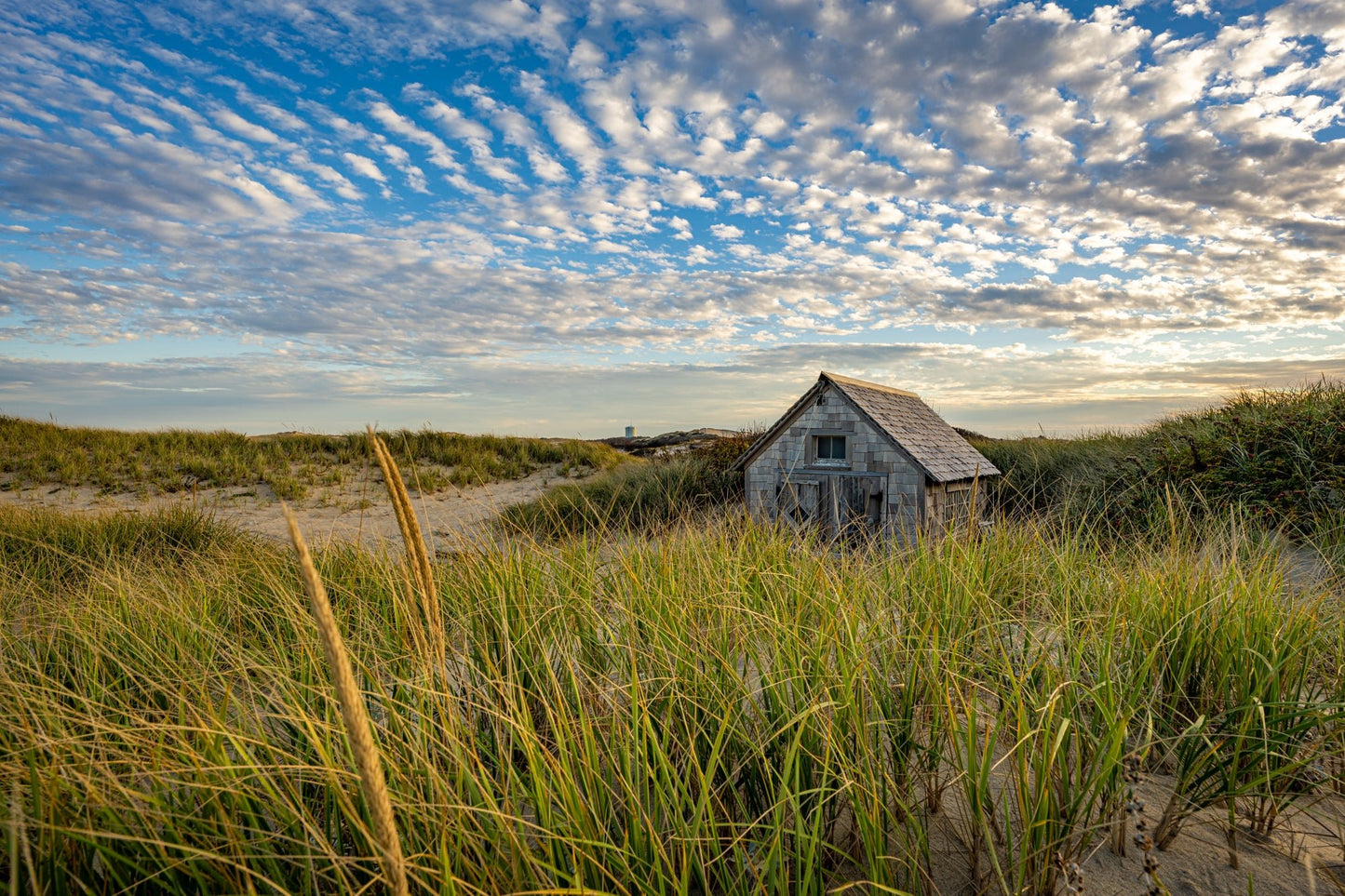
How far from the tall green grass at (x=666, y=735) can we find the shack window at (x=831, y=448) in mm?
7072

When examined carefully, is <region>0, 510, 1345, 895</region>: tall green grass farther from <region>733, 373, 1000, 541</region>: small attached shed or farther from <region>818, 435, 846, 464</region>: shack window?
<region>818, 435, 846, 464</region>: shack window

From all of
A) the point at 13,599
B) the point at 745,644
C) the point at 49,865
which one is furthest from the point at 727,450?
the point at 49,865

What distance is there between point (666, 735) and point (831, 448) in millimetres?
10569

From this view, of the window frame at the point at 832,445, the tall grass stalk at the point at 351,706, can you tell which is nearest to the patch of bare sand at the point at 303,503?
the window frame at the point at 832,445

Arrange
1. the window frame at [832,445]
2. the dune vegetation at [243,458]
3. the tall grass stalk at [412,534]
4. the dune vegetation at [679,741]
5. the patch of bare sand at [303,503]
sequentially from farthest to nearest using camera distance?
the dune vegetation at [243,458] → the patch of bare sand at [303,503] → the window frame at [832,445] → the dune vegetation at [679,741] → the tall grass stalk at [412,534]

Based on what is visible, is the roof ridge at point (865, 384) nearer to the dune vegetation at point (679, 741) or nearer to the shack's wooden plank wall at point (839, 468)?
the shack's wooden plank wall at point (839, 468)

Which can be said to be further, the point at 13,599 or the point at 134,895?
the point at 13,599

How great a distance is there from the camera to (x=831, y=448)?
13.0 meters

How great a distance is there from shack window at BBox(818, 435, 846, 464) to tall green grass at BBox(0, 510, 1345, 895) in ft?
23.2

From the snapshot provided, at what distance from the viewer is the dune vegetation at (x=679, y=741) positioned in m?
2.45

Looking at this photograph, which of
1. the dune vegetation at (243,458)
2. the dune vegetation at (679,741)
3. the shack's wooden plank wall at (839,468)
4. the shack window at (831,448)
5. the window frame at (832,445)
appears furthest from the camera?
the dune vegetation at (243,458)

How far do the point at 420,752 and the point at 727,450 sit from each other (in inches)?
656

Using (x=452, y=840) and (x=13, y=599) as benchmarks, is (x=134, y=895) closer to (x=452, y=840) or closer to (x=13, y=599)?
(x=452, y=840)

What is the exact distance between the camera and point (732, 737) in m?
3.32
